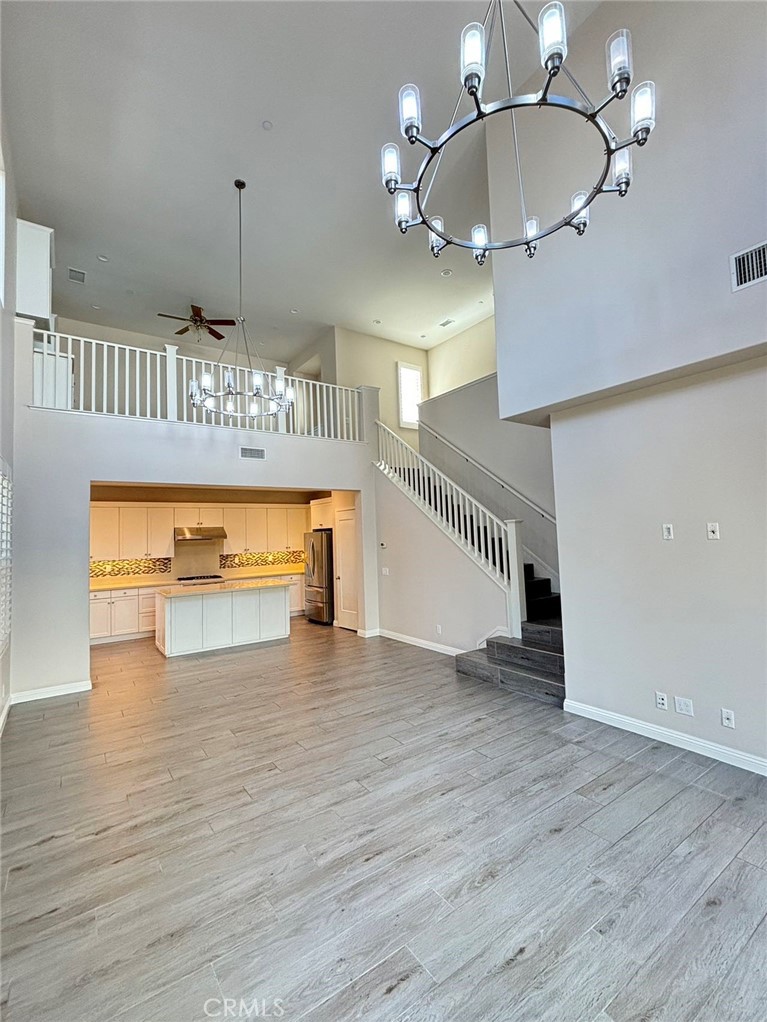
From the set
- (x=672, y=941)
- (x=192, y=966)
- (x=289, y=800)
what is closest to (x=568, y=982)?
(x=672, y=941)

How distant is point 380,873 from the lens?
216 cm

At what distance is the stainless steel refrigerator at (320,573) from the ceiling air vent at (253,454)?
89.8 inches

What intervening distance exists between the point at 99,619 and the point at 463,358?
794 cm

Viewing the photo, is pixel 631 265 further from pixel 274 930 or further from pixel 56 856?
pixel 56 856

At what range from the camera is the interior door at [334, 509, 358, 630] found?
759 centimetres

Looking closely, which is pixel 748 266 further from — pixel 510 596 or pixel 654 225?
pixel 510 596

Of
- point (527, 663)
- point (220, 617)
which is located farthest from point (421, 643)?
point (220, 617)

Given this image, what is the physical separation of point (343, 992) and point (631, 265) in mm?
4348

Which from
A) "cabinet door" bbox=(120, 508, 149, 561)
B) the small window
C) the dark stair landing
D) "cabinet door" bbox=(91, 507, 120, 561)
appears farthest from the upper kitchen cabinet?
the dark stair landing

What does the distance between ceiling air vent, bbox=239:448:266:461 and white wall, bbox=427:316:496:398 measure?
4183 mm

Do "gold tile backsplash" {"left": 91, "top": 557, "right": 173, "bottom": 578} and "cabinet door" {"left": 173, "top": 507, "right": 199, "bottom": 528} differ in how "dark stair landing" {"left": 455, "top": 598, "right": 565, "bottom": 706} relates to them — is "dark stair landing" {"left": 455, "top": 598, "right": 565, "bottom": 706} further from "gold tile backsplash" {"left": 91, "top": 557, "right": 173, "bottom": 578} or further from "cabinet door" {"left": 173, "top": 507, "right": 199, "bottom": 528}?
"gold tile backsplash" {"left": 91, "top": 557, "right": 173, "bottom": 578}

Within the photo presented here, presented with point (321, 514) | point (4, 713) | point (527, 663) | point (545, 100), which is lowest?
point (4, 713)

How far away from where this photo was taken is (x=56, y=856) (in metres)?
2.36

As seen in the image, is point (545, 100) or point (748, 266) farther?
point (748, 266)
